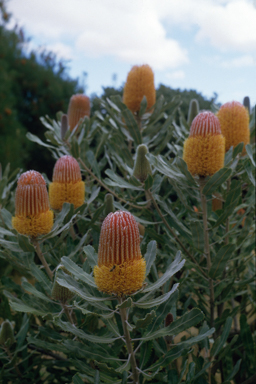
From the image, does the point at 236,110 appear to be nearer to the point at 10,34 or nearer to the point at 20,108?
the point at 20,108

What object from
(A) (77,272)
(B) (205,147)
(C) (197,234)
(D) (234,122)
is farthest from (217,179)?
(A) (77,272)

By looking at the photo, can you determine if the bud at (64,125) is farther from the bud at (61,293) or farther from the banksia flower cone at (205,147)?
the bud at (61,293)

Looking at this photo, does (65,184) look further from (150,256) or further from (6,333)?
(6,333)

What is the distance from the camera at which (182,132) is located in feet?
9.64

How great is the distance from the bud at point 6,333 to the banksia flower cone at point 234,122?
1.64 metres

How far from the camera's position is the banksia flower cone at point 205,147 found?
1.72 metres

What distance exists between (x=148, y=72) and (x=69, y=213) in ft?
4.70

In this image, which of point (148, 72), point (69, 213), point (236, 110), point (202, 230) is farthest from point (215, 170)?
point (148, 72)

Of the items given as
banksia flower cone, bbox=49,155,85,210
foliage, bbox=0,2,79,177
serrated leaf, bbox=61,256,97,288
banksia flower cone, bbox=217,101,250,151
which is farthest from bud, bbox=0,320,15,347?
foliage, bbox=0,2,79,177

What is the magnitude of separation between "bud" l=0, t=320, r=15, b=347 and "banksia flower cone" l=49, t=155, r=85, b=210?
2.26 feet

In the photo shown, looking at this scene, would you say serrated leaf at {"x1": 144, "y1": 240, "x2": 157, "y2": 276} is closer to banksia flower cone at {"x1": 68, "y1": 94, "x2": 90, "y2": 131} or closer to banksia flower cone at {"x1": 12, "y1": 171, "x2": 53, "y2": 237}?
banksia flower cone at {"x1": 12, "y1": 171, "x2": 53, "y2": 237}

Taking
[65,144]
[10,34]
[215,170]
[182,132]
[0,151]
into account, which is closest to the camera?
[215,170]

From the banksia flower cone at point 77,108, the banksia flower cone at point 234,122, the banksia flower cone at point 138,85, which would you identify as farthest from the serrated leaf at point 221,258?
the banksia flower cone at point 77,108

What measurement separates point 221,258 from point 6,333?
4.08ft
